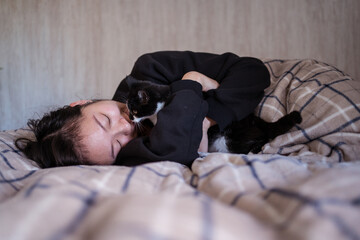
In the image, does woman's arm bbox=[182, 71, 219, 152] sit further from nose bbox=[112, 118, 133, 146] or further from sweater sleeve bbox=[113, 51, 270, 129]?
nose bbox=[112, 118, 133, 146]

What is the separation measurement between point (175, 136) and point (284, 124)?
0.40 metres

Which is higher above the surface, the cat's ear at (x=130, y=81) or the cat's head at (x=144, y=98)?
the cat's ear at (x=130, y=81)

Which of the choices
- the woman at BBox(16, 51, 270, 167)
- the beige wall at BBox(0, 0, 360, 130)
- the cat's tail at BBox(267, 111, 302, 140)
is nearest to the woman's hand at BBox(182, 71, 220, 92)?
the woman at BBox(16, 51, 270, 167)

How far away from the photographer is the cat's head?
1.04m

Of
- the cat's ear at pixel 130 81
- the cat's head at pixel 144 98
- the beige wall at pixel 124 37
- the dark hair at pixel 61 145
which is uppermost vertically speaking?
the beige wall at pixel 124 37

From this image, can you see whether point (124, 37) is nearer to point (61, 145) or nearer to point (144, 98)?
point (144, 98)

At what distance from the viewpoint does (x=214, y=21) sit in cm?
200

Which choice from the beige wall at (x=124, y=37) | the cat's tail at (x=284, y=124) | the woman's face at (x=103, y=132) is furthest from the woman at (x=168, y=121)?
the beige wall at (x=124, y=37)

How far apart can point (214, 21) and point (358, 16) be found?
1.01m

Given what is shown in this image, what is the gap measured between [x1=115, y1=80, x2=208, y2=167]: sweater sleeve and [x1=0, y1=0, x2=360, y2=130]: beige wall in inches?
51.0

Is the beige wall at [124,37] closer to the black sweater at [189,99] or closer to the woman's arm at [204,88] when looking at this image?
the black sweater at [189,99]

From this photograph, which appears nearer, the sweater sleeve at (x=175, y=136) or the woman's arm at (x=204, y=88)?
the sweater sleeve at (x=175, y=136)

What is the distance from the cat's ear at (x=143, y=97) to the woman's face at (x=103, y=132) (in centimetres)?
12

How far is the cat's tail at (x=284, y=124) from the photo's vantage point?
2.95 feet
